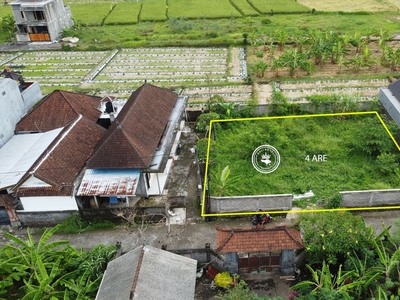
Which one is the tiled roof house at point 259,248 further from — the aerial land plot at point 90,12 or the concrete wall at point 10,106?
the aerial land plot at point 90,12

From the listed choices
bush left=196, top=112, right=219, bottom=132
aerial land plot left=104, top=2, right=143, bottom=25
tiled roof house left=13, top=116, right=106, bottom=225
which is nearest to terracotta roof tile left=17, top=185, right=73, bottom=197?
tiled roof house left=13, top=116, right=106, bottom=225

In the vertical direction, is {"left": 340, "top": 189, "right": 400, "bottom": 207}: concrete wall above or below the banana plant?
below

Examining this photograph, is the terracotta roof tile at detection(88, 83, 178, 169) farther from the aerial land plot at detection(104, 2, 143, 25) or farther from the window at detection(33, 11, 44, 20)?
the aerial land plot at detection(104, 2, 143, 25)

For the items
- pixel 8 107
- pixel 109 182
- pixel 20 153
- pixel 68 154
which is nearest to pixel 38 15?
pixel 8 107

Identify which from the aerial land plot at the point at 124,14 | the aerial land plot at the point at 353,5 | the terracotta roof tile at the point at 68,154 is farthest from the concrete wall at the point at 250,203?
the aerial land plot at the point at 353,5

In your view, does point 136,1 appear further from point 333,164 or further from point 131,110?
point 333,164

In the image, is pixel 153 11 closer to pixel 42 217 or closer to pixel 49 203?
pixel 49 203
